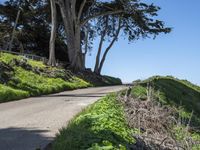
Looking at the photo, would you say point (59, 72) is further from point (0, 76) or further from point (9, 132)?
point (9, 132)

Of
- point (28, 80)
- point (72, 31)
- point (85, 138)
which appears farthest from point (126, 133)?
point (72, 31)

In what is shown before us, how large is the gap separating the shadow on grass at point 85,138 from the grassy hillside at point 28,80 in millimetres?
11840

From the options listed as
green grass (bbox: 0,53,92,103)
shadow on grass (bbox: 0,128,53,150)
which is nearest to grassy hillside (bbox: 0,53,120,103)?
green grass (bbox: 0,53,92,103)

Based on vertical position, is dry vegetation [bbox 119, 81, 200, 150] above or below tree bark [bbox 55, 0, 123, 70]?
below

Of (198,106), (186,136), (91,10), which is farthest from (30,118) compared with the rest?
(91,10)

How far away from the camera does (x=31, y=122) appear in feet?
46.0

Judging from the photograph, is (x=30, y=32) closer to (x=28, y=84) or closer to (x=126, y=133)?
(x=28, y=84)

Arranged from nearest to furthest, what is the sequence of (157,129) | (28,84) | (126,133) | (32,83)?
(126,133) → (157,129) → (28,84) → (32,83)

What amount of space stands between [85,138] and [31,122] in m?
5.44

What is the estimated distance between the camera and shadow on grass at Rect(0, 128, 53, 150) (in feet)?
34.1

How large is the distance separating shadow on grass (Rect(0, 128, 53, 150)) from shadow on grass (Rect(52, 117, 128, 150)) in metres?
1.04

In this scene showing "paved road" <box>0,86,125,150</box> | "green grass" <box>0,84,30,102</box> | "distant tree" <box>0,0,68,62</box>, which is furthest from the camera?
"distant tree" <box>0,0,68,62</box>

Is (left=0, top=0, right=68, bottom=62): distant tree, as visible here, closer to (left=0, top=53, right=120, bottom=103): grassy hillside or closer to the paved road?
(left=0, top=53, right=120, bottom=103): grassy hillside

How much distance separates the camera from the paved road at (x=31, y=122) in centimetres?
1089
